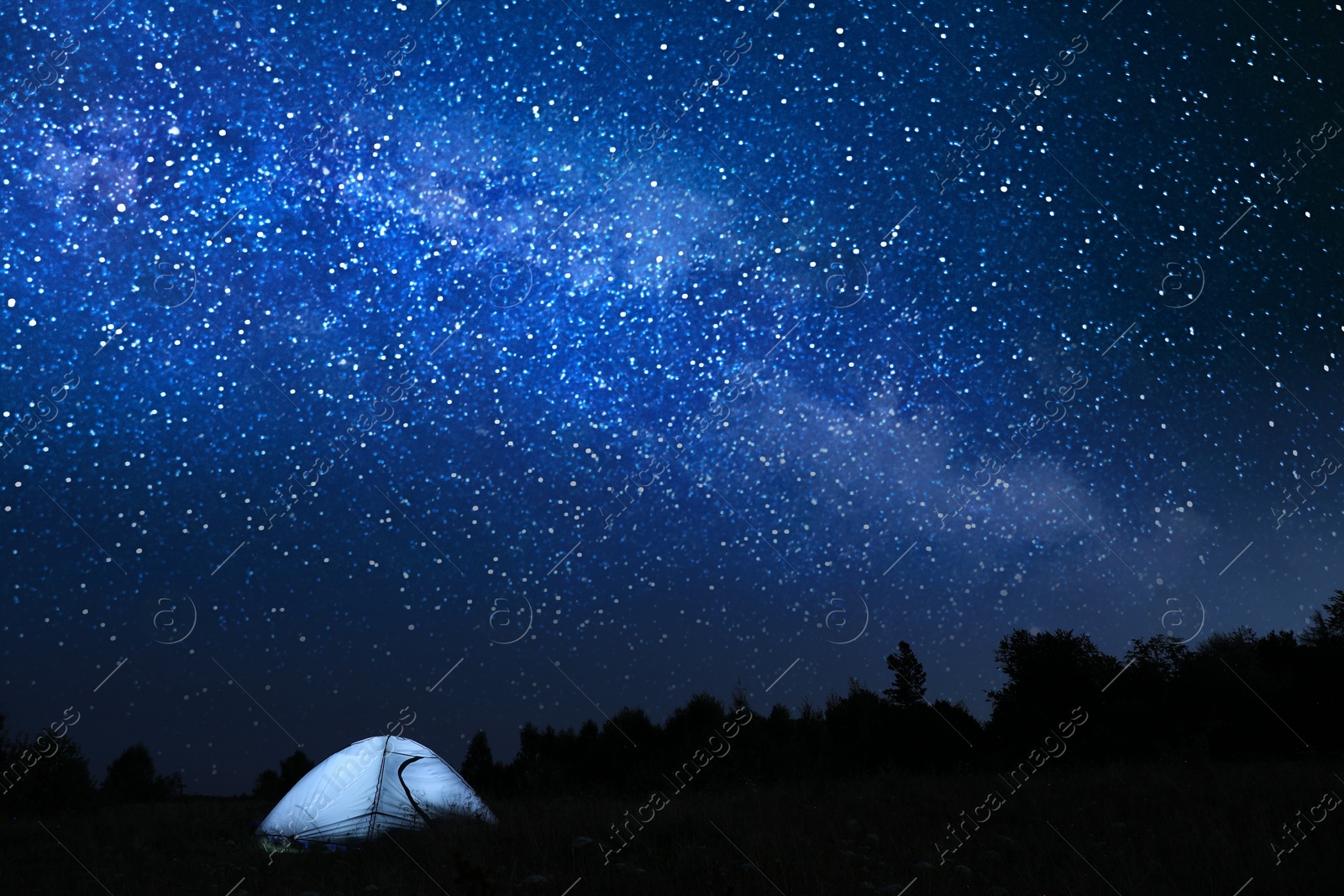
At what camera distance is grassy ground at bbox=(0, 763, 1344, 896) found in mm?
5297

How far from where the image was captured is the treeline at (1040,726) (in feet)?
50.9

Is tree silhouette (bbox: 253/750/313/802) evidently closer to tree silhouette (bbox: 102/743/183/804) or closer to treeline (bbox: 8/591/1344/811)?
tree silhouette (bbox: 102/743/183/804)

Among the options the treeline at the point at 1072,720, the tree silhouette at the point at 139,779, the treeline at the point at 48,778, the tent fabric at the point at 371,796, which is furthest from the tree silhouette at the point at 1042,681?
the tree silhouette at the point at 139,779

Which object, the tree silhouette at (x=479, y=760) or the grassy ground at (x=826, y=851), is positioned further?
the tree silhouette at (x=479, y=760)

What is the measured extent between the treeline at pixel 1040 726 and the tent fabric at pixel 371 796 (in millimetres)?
4550

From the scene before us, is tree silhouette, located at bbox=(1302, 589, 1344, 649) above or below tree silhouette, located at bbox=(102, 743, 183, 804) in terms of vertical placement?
below

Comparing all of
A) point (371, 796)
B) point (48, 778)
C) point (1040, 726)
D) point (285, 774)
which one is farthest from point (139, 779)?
point (1040, 726)

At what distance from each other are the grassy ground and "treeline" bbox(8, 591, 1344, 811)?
13.9 ft

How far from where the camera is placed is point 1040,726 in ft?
61.2

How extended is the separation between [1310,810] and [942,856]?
384 centimetres

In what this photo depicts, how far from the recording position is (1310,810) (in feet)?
22.0

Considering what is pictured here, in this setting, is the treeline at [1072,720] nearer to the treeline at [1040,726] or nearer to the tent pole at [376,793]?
the treeline at [1040,726]

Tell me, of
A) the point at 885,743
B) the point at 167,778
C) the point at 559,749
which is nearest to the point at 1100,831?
the point at 885,743

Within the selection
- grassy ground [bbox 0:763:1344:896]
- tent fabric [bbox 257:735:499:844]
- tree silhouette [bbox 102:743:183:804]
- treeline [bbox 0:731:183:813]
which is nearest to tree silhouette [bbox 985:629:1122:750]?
grassy ground [bbox 0:763:1344:896]
